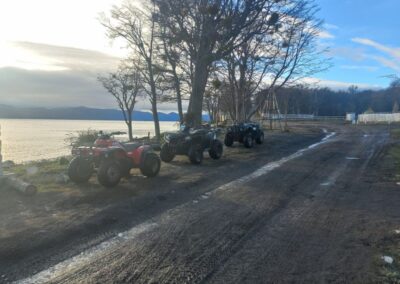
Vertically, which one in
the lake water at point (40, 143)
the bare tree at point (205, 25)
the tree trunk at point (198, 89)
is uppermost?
the bare tree at point (205, 25)

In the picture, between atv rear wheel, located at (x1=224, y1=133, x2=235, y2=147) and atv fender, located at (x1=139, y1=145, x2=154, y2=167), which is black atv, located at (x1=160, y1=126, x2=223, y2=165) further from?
atv rear wheel, located at (x1=224, y1=133, x2=235, y2=147)

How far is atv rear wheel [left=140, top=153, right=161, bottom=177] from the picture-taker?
11.0 meters

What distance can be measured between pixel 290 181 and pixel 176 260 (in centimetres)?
634

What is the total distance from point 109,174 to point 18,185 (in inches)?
75.6

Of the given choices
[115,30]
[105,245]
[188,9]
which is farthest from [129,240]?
[115,30]

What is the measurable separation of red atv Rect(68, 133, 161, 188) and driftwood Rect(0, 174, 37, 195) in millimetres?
1296

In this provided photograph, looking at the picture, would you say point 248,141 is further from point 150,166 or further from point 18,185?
point 18,185

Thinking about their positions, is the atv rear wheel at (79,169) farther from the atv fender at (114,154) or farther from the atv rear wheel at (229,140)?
the atv rear wheel at (229,140)

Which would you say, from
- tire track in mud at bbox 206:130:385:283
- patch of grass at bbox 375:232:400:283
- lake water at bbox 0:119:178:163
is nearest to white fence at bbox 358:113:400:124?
lake water at bbox 0:119:178:163

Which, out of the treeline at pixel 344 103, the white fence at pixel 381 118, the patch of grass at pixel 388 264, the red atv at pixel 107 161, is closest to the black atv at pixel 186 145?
the red atv at pixel 107 161

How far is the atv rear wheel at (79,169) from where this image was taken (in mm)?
9891

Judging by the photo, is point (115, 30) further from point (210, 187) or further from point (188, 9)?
point (210, 187)

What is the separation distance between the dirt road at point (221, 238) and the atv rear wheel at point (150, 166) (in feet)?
2.34

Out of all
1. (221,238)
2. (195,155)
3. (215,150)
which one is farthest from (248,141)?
(221,238)
